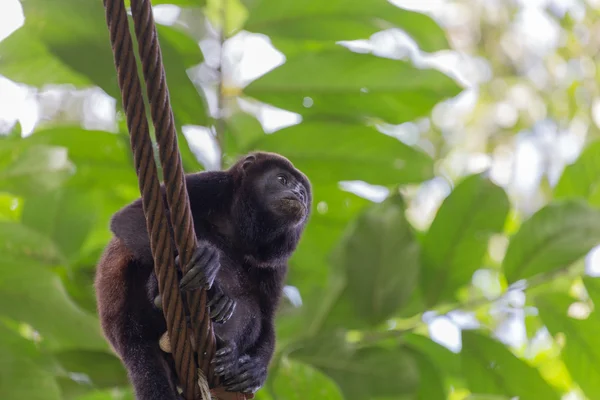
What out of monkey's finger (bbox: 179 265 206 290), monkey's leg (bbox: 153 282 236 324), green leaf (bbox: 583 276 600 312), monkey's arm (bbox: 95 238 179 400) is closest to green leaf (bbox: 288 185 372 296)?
green leaf (bbox: 583 276 600 312)

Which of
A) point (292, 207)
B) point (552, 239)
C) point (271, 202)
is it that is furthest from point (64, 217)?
point (552, 239)

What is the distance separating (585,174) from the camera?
3.96m

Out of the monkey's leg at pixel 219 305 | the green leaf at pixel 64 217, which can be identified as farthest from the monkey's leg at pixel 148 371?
the green leaf at pixel 64 217

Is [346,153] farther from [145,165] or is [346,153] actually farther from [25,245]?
[145,165]

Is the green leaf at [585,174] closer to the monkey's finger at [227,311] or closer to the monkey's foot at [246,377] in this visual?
the monkey's foot at [246,377]

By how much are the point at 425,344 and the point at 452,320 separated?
267mm

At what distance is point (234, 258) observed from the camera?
136 inches

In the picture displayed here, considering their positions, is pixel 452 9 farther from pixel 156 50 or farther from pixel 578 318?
pixel 156 50

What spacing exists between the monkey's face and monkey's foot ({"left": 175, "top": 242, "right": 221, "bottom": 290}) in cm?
94

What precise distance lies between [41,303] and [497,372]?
2145mm

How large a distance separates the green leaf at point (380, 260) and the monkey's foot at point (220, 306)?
1113 millimetres

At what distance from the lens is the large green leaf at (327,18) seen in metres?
3.88

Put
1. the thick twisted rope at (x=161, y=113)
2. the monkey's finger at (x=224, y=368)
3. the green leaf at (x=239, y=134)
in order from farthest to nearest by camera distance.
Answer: the green leaf at (x=239, y=134)
the monkey's finger at (x=224, y=368)
the thick twisted rope at (x=161, y=113)

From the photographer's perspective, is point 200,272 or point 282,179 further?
point 282,179
